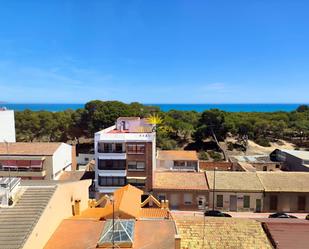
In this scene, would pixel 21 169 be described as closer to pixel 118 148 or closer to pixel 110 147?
pixel 110 147

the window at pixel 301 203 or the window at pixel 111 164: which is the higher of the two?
the window at pixel 111 164

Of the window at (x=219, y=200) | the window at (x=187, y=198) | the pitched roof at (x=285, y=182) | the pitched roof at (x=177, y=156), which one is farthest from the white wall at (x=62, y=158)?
the pitched roof at (x=285, y=182)

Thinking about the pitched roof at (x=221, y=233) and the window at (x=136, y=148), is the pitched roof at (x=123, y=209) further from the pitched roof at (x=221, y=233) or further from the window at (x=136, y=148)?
the window at (x=136, y=148)

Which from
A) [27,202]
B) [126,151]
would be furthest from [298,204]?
[27,202]

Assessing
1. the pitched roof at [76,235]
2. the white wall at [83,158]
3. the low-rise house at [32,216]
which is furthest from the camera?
the white wall at [83,158]

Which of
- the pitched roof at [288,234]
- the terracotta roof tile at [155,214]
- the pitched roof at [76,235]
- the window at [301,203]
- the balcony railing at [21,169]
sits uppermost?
the pitched roof at [76,235]

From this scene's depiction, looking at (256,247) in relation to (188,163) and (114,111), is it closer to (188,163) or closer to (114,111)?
(188,163)

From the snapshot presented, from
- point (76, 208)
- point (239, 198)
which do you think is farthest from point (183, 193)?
point (76, 208)

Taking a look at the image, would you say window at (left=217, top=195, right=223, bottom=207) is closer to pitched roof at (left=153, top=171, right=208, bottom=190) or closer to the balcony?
pitched roof at (left=153, top=171, right=208, bottom=190)
